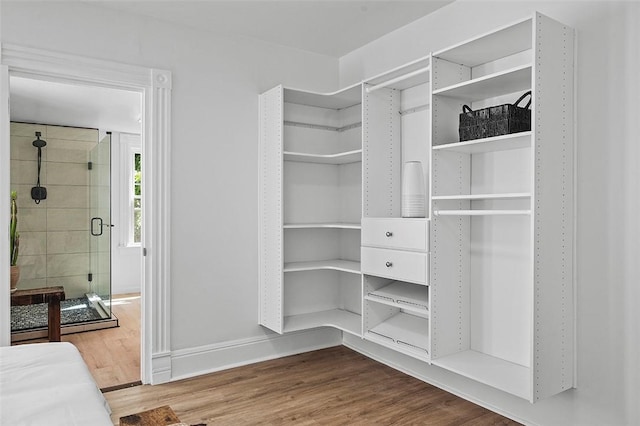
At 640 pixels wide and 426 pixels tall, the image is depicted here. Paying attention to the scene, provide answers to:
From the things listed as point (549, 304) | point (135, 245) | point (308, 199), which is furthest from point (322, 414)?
point (135, 245)

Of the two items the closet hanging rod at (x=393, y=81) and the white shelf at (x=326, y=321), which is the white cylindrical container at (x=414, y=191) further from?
the white shelf at (x=326, y=321)

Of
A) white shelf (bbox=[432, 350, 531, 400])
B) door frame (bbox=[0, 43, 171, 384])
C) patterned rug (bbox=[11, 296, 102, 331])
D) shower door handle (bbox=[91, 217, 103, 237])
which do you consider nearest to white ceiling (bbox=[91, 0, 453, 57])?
door frame (bbox=[0, 43, 171, 384])

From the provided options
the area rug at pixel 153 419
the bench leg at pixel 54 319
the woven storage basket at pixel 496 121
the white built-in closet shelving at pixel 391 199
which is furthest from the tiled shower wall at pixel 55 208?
the woven storage basket at pixel 496 121

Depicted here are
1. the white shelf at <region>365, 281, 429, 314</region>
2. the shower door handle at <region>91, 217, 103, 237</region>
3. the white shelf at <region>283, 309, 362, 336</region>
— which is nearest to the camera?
the white shelf at <region>365, 281, 429, 314</region>

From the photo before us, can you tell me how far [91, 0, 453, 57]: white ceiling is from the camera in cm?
298

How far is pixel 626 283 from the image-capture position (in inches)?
82.6

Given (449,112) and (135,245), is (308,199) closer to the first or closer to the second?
(449,112)

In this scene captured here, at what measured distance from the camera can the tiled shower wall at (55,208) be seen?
4.71m

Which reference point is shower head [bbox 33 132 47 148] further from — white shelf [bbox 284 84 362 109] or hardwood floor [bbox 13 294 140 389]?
white shelf [bbox 284 84 362 109]

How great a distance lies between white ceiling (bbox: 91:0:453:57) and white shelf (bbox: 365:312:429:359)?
2165 millimetres

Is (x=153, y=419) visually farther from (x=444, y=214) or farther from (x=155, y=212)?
(x=155, y=212)

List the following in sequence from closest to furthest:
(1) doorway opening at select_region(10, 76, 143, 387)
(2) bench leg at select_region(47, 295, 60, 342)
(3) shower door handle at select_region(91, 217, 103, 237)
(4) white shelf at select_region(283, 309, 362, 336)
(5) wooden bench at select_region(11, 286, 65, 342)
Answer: (4) white shelf at select_region(283, 309, 362, 336), (5) wooden bench at select_region(11, 286, 65, 342), (2) bench leg at select_region(47, 295, 60, 342), (1) doorway opening at select_region(10, 76, 143, 387), (3) shower door handle at select_region(91, 217, 103, 237)

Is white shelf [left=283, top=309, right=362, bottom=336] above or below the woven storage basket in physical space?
below

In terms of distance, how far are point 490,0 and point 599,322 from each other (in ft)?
6.35
